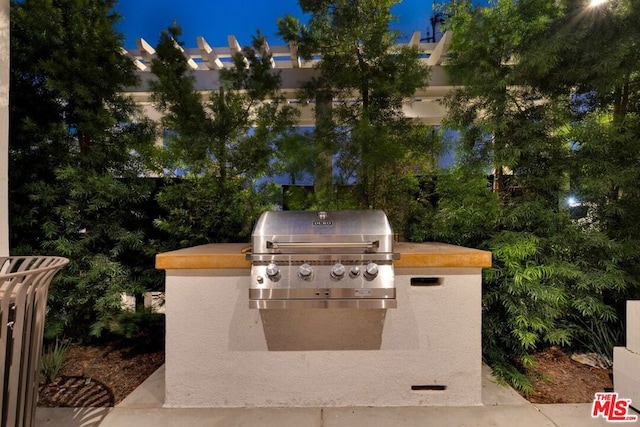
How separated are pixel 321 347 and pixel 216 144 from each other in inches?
82.5

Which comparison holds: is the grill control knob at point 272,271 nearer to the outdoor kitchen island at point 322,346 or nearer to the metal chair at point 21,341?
the outdoor kitchen island at point 322,346

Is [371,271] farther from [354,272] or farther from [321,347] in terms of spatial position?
[321,347]

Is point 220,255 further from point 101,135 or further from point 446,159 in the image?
point 446,159

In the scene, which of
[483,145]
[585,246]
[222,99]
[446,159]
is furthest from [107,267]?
[585,246]

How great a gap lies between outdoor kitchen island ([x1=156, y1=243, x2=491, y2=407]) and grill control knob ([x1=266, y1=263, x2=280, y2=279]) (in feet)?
0.86

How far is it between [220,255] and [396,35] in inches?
94.5

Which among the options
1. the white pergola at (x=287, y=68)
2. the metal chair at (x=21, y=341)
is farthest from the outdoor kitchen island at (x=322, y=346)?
the white pergola at (x=287, y=68)

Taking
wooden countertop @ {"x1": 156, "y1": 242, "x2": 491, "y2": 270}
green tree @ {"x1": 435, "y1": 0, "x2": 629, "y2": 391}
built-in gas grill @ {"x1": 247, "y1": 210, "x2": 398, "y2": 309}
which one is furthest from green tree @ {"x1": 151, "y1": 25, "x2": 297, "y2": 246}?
green tree @ {"x1": 435, "y1": 0, "x2": 629, "y2": 391}

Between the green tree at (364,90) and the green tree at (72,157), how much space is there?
1.66m

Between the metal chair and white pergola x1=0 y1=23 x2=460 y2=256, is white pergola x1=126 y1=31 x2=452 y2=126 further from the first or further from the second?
the metal chair

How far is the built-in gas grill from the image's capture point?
1.94m

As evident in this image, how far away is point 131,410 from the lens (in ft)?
7.09

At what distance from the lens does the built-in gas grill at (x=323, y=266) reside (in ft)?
6.36

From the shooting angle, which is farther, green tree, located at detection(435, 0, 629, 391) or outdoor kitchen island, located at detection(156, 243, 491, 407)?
green tree, located at detection(435, 0, 629, 391)
